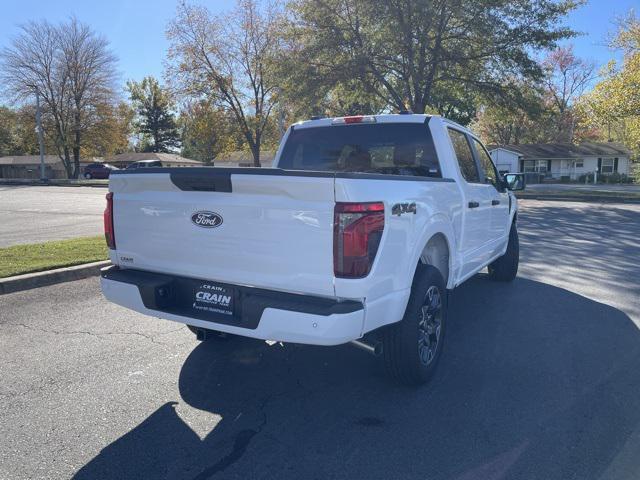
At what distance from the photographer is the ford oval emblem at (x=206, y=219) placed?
339 centimetres

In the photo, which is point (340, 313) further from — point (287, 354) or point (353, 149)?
point (353, 149)

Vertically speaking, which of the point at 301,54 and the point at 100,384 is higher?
the point at 301,54

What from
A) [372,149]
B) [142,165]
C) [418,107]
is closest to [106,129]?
[418,107]

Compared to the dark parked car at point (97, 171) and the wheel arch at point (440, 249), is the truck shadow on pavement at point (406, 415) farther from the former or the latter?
the dark parked car at point (97, 171)

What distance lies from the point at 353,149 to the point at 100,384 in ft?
9.76

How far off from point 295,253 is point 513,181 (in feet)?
14.9

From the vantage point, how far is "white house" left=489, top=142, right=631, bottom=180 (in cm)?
5350

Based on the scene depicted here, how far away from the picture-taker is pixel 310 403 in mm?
3658

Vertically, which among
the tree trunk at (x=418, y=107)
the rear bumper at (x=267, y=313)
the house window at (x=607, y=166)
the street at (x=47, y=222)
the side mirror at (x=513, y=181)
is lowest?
the street at (x=47, y=222)

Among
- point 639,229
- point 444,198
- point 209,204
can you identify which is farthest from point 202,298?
point 639,229

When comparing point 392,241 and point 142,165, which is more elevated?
point 142,165

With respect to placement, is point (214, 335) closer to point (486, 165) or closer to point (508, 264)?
point (486, 165)

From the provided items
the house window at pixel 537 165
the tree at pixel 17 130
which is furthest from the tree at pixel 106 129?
the house window at pixel 537 165

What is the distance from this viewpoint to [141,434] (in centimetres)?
322
